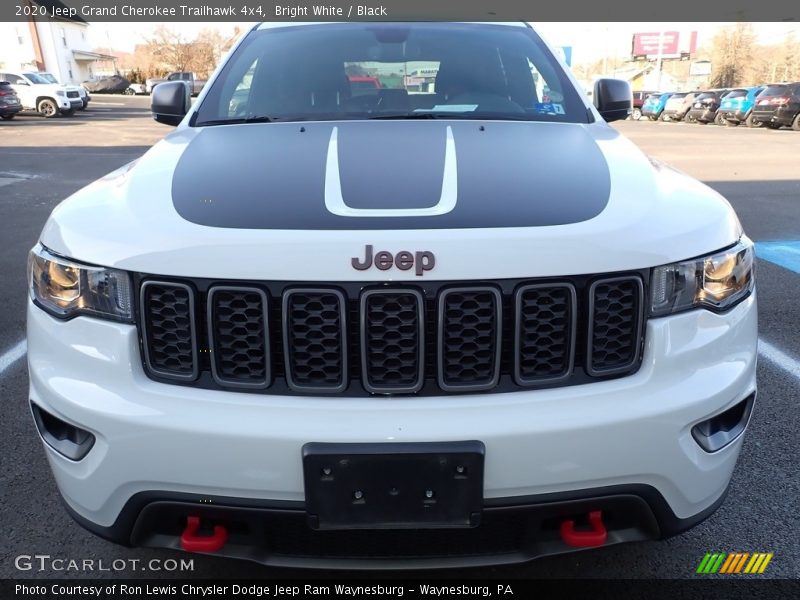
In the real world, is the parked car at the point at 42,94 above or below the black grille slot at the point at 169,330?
below

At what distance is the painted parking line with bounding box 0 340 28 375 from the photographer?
140 inches

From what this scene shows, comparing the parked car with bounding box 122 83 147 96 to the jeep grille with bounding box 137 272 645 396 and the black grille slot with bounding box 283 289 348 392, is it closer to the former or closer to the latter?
the jeep grille with bounding box 137 272 645 396

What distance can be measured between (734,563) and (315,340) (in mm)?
1572

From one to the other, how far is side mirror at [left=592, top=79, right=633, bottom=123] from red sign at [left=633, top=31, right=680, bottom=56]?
7309cm

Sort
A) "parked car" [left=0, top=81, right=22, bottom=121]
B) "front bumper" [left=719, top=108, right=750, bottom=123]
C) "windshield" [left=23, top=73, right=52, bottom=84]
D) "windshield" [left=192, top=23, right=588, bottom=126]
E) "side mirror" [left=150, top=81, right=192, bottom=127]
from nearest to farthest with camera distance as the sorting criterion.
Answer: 1. "windshield" [left=192, top=23, right=588, bottom=126]
2. "side mirror" [left=150, top=81, right=192, bottom=127]
3. "parked car" [left=0, top=81, right=22, bottom=121]
4. "front bumper" [left=719, top=108, right=750, bottom=123]
5. "windshield" [left=23, top=73, right=52, bottom=84]

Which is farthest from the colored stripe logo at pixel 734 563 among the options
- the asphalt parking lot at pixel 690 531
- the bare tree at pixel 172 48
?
the bare tree at pixel 172 48

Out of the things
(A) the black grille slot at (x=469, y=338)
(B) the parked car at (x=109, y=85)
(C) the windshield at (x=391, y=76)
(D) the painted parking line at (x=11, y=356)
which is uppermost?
(C) the windshield at (x=391, y=76)

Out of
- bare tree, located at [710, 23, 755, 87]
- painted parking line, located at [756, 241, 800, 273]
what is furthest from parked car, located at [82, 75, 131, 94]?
bare tree, located at [710, 23, 755, 87]

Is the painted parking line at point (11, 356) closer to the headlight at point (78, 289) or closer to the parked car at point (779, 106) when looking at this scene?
the headlight at point (78, 289)

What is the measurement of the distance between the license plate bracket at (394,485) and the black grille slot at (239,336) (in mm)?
237

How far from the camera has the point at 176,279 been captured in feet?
5.03

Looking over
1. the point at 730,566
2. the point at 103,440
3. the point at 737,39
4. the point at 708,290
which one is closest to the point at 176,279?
the point at 103,440

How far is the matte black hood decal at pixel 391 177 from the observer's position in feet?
5.12

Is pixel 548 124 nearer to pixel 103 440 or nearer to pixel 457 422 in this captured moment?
pixel 457 422
